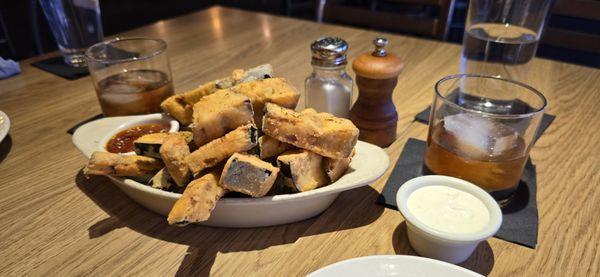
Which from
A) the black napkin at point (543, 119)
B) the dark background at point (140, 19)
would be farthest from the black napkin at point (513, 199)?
the dark background at point (140, 19)

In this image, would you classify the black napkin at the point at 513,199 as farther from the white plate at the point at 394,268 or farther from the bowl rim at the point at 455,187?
the white plate at the point at 394,268

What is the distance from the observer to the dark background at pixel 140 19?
2.99 m

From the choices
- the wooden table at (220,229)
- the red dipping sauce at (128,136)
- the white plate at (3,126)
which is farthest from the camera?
the white plate at (3,126)

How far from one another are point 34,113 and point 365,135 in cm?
96

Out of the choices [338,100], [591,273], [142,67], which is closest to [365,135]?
[338,100]

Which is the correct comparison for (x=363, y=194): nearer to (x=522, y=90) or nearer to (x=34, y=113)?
(x=522, y=90)

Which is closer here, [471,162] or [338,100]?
[471,162]

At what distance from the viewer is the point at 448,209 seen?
679 millimetres

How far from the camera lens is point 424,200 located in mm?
698

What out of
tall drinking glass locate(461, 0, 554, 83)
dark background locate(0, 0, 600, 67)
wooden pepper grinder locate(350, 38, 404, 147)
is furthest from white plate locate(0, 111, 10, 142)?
dark background locate(0, 0, 600, 67)

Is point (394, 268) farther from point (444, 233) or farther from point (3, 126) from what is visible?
point (3, 126)

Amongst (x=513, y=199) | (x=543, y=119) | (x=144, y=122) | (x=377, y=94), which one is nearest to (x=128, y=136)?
(x=144, y=122)

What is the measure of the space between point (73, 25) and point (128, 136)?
2.76ft

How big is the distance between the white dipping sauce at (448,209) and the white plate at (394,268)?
7 cm
